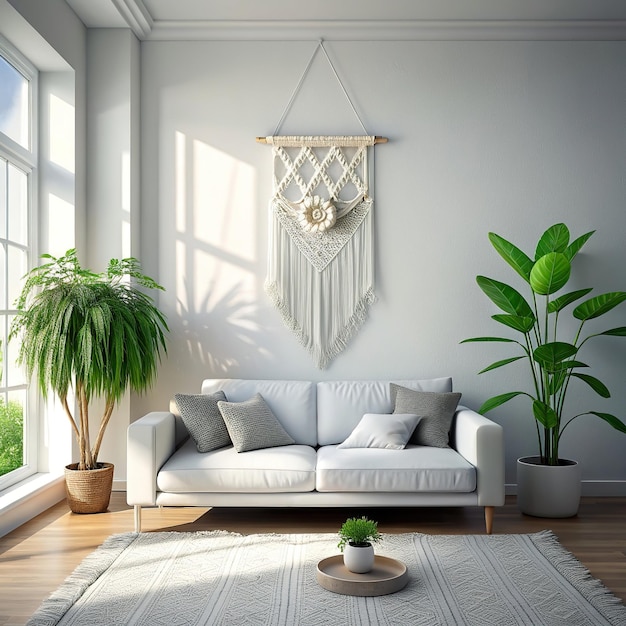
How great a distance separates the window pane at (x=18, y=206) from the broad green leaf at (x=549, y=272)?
3.01 meters

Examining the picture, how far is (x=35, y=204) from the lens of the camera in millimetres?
4410

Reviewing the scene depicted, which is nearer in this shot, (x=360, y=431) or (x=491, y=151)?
(x=360, y=431)

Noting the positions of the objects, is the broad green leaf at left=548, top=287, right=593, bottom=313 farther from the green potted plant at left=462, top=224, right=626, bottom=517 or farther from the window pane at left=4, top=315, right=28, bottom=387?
the window pane at left=4, top=315, right=28, bottom=387

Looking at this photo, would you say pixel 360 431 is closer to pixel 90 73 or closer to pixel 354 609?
pixel 354 609

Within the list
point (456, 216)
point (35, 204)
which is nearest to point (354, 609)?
point (456, 216)

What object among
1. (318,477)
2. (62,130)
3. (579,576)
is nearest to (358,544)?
(318,477)

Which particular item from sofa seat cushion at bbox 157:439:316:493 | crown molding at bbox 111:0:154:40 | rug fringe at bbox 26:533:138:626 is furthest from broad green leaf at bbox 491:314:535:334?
crown molding at bbox 111:0:154:40

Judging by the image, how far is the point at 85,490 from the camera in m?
4.04

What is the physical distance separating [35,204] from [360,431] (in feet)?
7.93

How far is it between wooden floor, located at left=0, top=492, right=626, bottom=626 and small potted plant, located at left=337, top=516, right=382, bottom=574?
39.1 inches

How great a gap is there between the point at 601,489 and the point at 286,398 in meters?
2.13

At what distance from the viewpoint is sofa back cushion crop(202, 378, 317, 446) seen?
4289 millimetres

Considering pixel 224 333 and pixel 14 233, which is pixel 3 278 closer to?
pixel 14 233

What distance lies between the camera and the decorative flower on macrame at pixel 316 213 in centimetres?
456
